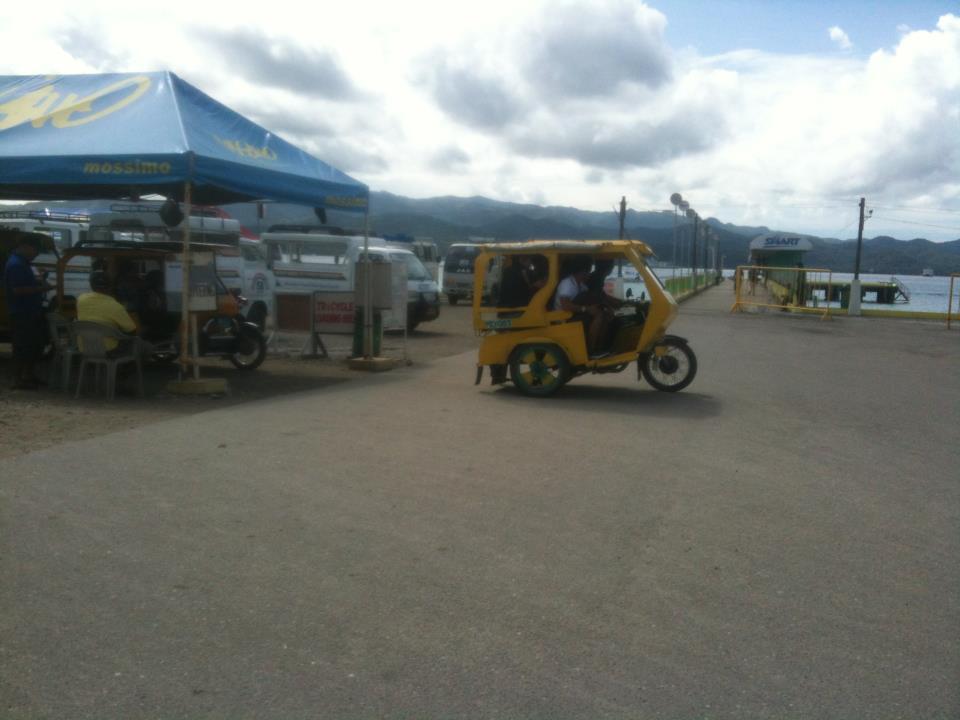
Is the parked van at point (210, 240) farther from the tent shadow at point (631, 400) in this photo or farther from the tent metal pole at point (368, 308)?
the tent shadow at point (631, 400)

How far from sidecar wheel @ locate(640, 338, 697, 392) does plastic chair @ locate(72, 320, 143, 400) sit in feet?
19.8

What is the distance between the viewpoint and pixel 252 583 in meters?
4.83

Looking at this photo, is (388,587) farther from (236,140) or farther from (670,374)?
(236,140)

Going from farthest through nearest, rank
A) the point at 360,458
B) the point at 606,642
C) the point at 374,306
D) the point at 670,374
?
1. the point at 374,306
2. the point at 670,374
3. the point at 360,458
4. the point at 606,642

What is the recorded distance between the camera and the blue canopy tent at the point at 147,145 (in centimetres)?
1098

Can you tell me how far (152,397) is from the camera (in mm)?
11078

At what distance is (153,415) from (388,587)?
5783 mm

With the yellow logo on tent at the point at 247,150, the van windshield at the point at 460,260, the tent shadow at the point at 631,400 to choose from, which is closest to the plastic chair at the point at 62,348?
the yellow logo on tent at the point at 247,150

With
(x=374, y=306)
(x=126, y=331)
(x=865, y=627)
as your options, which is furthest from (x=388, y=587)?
(x=374, y=306)

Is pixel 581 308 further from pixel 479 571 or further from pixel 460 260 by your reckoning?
pixel 460 260

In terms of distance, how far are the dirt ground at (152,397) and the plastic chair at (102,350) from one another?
0.78 ft

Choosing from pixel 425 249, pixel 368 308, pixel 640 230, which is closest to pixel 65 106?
pixel 368 308

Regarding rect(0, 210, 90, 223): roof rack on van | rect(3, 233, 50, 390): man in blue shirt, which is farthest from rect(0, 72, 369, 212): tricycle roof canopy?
rect(0, 210, 90, 223): roof rack on van

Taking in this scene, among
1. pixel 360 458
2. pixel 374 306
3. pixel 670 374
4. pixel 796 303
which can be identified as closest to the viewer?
pixel 360 458
